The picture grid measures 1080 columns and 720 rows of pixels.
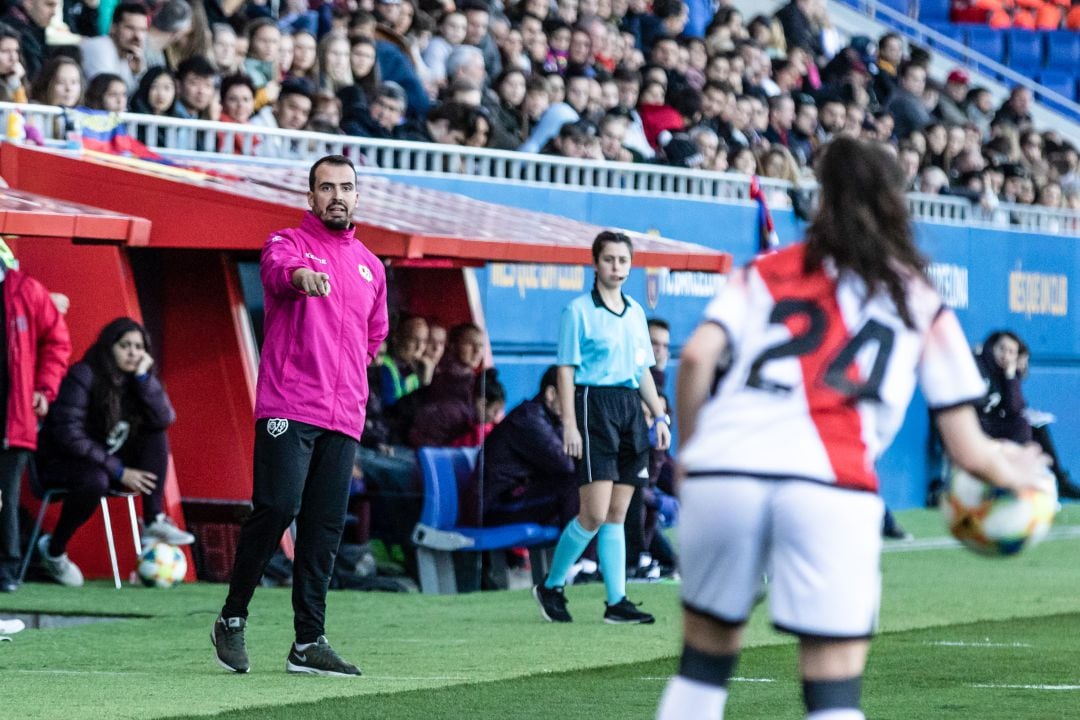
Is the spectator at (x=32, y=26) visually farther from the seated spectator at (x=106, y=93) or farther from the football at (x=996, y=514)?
the football at (x=996, y=514)

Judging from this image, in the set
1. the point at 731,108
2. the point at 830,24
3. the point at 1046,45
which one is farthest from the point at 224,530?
the point at 1046,45

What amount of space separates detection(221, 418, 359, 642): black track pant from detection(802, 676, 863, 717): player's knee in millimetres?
3926

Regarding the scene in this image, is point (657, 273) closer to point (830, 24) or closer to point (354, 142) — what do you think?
point (354, 142)

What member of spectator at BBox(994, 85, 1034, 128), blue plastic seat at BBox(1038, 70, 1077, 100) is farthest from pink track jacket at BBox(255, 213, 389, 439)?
blue plastic seat at BBox(1038, 70, 1077, 100)

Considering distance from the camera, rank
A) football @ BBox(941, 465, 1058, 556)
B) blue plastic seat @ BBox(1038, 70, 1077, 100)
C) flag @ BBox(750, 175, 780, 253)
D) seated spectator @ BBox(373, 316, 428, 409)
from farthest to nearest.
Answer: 1. blue plastic seat @ BBox(1038, 70, 1077, 100)
2. flag @ BBox(750, 175, 780, 253)
3. seated spectator @ BBox(373, 316, 428, 409)
4. football @ BBox(941, 465, 1058, 556)

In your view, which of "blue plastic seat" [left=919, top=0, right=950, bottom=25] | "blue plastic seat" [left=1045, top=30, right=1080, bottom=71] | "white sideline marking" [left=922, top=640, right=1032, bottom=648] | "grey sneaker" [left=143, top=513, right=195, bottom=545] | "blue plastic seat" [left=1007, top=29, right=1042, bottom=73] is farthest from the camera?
"blue plastic seat" [left=919, top=0, right=950, bottom=25]

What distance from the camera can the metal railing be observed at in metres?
13.7

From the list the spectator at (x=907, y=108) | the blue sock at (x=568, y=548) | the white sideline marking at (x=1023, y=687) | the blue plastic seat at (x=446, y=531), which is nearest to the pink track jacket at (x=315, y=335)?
the blue sock at (x=568, y=548)

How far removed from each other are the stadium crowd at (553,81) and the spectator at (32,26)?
0.02 metres

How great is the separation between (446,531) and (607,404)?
262 cm

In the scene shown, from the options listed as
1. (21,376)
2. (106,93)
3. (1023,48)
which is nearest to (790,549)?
(21,376)

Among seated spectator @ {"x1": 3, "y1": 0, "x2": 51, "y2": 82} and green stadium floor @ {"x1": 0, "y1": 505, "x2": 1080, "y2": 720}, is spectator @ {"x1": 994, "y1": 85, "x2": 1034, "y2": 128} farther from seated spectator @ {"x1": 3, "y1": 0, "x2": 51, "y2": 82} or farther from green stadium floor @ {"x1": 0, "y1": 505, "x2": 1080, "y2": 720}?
seated spectator @ {"x1": 3, "y1": 0, "x2": 51, "y2": 82}

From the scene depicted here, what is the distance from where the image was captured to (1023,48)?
30.5 metres

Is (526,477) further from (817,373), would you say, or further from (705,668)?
(817,373)
